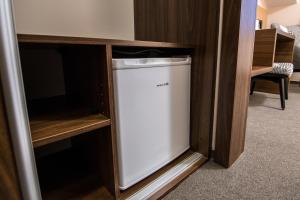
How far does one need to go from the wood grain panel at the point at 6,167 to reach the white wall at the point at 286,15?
172 inches

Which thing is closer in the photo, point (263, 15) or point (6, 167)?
point (6, 167)

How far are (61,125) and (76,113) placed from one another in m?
0.11

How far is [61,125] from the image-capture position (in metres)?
0.58

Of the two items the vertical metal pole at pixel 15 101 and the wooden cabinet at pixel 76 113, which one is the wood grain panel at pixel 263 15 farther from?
the vertical metal pole at pixel 15 101

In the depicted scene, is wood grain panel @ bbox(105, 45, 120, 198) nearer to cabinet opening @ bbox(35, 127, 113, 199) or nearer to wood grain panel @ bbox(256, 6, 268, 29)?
cabinet opening @ bbox(35, 127, 113, 199)

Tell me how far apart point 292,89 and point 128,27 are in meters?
2.83

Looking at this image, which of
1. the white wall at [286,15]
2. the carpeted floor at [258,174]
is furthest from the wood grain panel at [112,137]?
the white wall at [286,15]

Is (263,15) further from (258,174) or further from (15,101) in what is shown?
(15,101)

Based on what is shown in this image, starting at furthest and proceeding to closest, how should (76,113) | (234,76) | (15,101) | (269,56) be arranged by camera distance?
(269,56)
(234,76)
(76,113)
(15,101)

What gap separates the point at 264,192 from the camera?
782 millimetres

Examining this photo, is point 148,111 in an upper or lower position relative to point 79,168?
upper

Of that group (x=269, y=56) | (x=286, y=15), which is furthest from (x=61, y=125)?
(x=286, y=15)

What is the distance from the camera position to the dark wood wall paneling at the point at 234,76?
81cm

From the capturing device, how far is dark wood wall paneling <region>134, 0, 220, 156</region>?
0.88m
